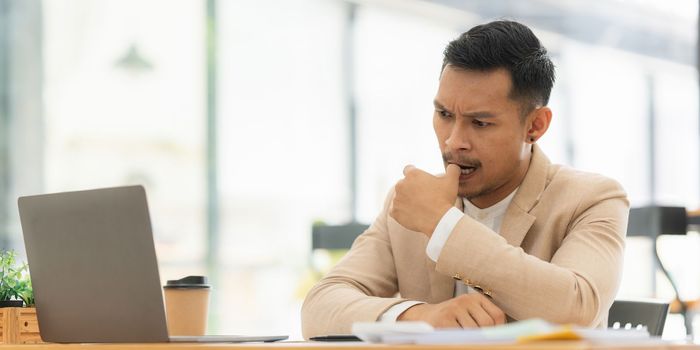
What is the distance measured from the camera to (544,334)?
103 centimetres

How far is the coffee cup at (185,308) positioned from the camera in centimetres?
164

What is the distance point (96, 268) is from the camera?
1.41 meters

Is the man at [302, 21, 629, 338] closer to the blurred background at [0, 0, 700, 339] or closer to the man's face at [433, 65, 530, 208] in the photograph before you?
the man's face at [433, 65, 530, 208]

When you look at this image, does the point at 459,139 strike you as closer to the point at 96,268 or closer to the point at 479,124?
the point at 479,124

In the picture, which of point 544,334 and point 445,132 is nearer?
point 544,334

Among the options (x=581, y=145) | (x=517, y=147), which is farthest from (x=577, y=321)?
(x=581, y=145)

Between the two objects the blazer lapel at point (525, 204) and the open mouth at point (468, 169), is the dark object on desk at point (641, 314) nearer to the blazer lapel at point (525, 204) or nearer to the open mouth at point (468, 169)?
the blazer lapel at point (525, 204)

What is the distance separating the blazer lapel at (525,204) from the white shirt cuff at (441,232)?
31cm

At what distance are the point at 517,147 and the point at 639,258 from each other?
14.1ft

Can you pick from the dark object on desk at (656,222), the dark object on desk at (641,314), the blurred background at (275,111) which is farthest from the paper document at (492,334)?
the blurred background at (275,111)

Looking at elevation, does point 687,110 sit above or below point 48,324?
above

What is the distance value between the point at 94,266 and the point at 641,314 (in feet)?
3.32

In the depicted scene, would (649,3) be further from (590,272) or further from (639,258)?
(590,272)

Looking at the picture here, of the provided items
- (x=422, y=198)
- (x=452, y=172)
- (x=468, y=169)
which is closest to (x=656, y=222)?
(x=468, y=169)
